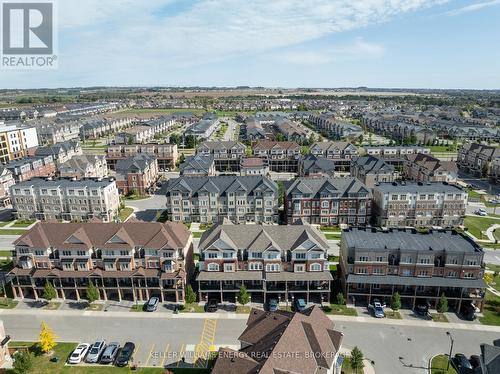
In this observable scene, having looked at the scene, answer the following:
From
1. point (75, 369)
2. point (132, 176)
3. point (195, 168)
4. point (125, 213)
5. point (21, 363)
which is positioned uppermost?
point (195, 168)

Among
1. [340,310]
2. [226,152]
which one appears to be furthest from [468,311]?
[226,152]

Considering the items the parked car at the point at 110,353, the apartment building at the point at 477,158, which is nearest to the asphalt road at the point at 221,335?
the parked car at the point at 110,353

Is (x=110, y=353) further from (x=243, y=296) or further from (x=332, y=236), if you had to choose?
(x=332, y=236)

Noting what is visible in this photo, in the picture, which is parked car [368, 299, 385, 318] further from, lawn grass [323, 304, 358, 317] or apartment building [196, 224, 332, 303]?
apartment building [196, 224, 332, 303]

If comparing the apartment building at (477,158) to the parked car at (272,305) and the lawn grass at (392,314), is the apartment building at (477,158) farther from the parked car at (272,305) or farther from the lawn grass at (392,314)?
the parked car at (272,305)

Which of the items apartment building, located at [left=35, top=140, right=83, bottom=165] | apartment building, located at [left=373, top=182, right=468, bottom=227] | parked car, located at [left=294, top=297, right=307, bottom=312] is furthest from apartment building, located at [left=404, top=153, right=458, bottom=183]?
apartment building, located at [left=35, top=140, right=83, bottom=165]

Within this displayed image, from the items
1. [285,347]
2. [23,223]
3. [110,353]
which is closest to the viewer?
[285,347]
